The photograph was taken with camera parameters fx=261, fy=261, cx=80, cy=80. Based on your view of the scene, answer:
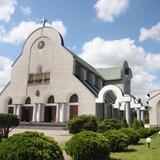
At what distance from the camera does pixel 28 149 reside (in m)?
8.88

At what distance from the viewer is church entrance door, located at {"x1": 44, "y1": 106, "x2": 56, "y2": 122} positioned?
43097mm

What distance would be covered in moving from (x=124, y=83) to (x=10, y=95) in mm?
24097

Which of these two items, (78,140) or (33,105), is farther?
(33,105)

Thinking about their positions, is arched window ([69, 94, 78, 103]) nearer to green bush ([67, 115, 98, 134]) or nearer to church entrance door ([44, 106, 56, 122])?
church entrance door ([44, 106, 56, 122])

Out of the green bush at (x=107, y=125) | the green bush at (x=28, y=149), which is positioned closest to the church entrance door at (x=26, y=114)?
the green bush at (x=107, y=125)

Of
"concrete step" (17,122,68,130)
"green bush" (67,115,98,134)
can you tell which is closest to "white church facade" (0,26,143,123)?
"concrete step" (17,122,68,130)

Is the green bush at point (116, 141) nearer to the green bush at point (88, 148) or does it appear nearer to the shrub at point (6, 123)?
the green bush at point (88, 148)

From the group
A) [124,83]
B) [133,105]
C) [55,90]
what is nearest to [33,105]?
[55,90]

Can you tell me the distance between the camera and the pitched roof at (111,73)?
5587 centimetres

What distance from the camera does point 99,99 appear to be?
3819 cm

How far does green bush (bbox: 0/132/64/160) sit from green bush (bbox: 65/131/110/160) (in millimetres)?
2463

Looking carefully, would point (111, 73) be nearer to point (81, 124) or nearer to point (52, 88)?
point (52, 88)

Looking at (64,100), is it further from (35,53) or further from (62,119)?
(35,53)

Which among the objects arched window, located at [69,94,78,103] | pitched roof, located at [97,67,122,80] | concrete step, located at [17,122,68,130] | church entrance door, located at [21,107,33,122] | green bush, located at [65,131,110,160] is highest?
pitched roof, located at [97,67,122,80]
